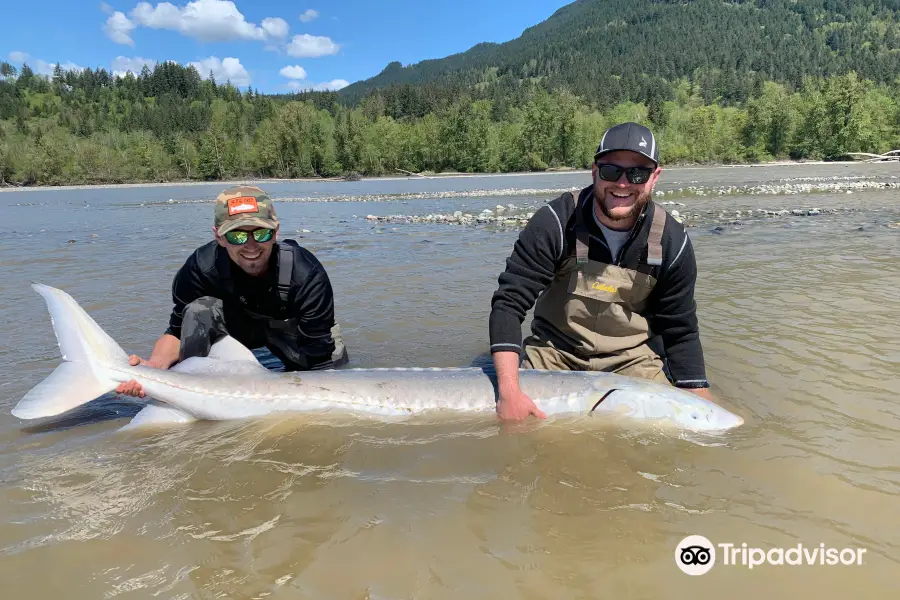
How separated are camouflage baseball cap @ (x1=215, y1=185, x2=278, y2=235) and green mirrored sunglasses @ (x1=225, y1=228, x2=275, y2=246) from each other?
0.04 metres

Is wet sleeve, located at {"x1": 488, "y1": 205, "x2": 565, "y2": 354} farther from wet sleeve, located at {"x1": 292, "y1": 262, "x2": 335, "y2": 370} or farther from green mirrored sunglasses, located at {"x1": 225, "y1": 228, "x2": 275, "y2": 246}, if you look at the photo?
green mirrored sunglasses, located at {"x1": 225, "y1": 228, "x2": 275, "y2": 246}

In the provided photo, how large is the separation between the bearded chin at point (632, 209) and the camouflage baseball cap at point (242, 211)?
2.19 metres

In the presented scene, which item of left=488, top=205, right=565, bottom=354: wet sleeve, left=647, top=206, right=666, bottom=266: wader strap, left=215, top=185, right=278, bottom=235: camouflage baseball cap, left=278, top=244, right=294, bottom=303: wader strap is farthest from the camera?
left=278, top=244, right=294, bottom=303: wader strap

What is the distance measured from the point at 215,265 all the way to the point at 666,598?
3.68 m

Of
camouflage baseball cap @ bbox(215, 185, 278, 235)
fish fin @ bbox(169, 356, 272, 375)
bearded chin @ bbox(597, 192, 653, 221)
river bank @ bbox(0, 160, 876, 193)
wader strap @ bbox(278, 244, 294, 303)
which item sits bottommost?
fish fin @ bbox(169, 356, 272, 375)

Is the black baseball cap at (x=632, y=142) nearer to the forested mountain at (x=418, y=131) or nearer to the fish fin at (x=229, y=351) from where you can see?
the fish fin at (x=229, y=351)

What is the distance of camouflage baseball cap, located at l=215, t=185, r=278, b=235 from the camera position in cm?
374

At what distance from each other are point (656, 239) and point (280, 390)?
254 centimetres

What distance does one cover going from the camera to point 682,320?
11.9 ft

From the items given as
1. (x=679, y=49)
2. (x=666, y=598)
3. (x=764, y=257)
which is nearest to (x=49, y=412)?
(x=666, y=598)

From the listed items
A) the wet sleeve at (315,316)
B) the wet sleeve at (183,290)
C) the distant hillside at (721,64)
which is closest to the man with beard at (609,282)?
the wet sleeve at (315,316)

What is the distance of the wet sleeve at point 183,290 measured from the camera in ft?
14.2

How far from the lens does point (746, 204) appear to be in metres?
17.2

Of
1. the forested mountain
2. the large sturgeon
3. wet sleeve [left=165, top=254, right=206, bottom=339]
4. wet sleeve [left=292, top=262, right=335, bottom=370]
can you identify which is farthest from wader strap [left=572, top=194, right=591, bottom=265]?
the forested mountain
